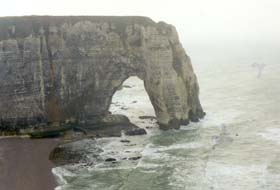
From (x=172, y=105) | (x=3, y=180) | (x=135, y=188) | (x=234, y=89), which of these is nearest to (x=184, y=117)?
(x=172, y=105)

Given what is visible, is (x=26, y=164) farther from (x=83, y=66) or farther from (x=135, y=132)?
(x=83, y=66)

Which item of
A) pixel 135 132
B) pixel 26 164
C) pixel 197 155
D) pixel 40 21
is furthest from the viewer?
pixel 40 21

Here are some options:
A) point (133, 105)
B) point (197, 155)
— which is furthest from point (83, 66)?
point (197, 155)

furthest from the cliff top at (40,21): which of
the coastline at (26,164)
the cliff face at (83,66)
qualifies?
the coastline at (26,164)

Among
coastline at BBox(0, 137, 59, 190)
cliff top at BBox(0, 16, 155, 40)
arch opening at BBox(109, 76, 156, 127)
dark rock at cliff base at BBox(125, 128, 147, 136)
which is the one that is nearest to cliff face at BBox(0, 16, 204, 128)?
cliff top at BBox(0, 16, 155, 40)

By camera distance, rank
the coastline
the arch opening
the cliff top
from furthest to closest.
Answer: the arch opening < the cliff top < the coastline

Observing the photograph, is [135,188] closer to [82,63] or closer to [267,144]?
[267,144]

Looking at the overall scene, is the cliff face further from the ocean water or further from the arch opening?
the arch opening
